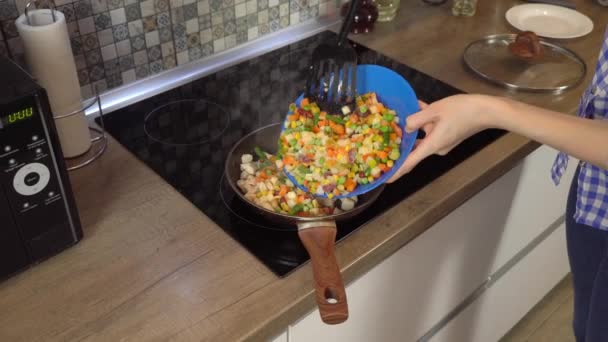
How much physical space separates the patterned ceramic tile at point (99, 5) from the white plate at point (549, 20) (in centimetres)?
99

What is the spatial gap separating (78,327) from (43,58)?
15.8 inches

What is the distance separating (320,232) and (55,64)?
1.54 ft

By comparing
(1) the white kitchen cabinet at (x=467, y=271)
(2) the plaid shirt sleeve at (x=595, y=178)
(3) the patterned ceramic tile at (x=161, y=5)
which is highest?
(3) the patterned ceramic tile at (x=161, y=5)

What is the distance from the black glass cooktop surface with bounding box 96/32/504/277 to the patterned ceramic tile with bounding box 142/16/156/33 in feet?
0.43

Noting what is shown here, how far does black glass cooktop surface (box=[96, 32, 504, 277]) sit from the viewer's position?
92cm

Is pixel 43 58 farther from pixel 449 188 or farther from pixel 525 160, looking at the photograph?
pixel 525 160

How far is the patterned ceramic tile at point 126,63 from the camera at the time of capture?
120 cm

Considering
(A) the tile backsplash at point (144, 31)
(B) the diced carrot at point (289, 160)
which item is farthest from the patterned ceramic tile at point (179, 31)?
(B) the diced carrot at point (289, 160)

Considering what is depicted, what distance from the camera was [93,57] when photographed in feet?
3.78

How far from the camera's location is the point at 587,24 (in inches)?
60.6

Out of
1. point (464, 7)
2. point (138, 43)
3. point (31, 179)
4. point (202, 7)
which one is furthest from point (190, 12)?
point (464, 7)

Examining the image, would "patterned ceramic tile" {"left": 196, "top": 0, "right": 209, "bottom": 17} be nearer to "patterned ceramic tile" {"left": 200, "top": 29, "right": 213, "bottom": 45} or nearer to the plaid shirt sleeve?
"patterned ceramic tile" {"left": 200, "top": 29, "right": 213, "bottom": 45}

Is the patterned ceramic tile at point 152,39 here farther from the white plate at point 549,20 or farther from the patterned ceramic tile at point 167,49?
the white plate at point 549,20

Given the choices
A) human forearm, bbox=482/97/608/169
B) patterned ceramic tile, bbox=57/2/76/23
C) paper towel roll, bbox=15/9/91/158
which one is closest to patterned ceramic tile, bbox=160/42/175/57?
patterned ceramic tile, bbox=57/2/76/23
